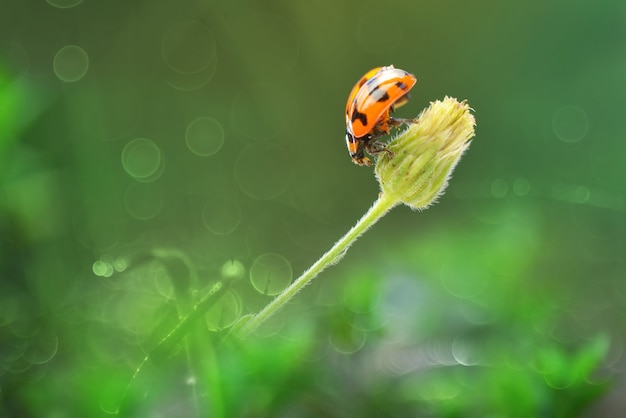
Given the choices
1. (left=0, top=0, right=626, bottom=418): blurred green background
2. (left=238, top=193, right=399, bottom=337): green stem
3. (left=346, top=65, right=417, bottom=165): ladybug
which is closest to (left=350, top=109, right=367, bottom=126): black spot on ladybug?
(left=346, top=65, right=417, bottom=165): ladybug

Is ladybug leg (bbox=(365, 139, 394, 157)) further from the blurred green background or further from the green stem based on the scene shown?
the green stem

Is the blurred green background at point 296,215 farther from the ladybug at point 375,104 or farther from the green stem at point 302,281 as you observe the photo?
the ladybug at point 375,104

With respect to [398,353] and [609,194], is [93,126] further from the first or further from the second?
[609,194]

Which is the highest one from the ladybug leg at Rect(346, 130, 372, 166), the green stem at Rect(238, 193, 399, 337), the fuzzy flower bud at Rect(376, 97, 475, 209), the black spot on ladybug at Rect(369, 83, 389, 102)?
the ladybug leg at Rect(346, 130, 372, 166)

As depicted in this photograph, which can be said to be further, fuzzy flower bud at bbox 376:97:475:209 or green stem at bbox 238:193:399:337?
fuzzy flower bud at bbox 376:97:475:209

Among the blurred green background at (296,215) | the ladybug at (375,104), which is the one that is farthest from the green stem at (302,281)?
the ladybug at (375,104)

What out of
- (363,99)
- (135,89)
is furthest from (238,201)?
(363,99)
